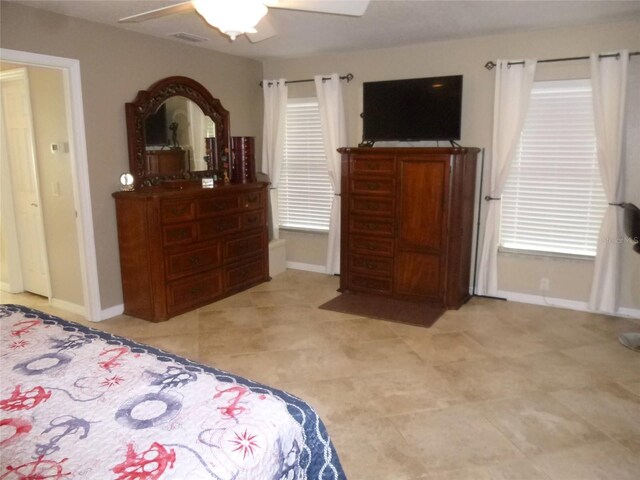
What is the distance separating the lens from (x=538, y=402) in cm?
278

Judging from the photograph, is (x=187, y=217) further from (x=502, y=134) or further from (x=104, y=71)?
(x=502, y=134)

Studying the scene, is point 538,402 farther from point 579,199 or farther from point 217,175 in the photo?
point 217,175

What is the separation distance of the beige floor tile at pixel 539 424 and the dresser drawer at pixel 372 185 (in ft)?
7.28

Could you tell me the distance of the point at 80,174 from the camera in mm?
3812

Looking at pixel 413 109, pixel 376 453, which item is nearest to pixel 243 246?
pixel 413 109

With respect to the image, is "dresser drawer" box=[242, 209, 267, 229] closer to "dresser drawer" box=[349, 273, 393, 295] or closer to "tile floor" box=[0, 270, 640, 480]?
"tile floor" box=[0, 270, 640, 480]

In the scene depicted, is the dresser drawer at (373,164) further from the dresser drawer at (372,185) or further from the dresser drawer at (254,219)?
the dresser drawer at (254,219)

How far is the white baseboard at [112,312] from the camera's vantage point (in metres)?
4.09

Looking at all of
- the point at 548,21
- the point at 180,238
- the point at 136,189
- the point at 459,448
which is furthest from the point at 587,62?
the point at 136,189

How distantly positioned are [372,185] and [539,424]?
256 cm

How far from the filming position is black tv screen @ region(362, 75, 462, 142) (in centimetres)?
435

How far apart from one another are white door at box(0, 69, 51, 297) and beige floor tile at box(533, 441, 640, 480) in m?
4.37

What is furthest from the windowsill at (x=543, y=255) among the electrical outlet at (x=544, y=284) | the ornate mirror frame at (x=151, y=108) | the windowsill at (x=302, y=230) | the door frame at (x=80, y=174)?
the door frame at (x=80, y=174)

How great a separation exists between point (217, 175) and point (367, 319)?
7.58 feet
